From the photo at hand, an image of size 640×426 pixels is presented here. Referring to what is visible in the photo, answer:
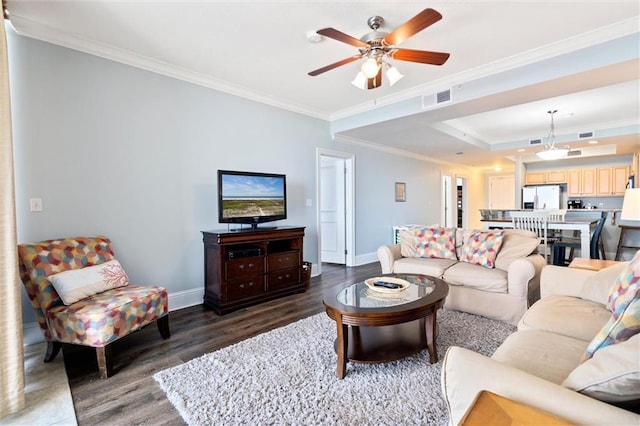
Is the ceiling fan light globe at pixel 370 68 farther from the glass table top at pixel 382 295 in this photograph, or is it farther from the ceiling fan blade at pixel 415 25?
the glass table top at pixel 382 295

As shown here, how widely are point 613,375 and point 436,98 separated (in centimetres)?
342

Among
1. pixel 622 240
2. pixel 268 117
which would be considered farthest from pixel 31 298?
pixel 622 240

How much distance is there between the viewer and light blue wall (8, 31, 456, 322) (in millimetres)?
2582

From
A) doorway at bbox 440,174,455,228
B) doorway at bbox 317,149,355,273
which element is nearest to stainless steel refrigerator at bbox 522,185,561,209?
doorway at bbox 440,174,455,228

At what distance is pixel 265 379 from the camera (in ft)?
6.57

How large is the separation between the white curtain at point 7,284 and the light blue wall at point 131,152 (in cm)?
106

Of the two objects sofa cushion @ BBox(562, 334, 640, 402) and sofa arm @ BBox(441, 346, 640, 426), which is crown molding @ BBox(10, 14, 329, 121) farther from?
sofa cushion @ BBox(562, 334, 640, 402)

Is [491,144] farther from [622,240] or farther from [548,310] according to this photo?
[548,310]

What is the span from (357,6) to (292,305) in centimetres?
295

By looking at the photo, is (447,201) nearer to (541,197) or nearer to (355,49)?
(541,197)

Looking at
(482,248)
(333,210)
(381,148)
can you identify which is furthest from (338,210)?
(482,248)

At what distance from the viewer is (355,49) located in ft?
9.67

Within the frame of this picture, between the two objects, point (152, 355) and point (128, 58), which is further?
point (128, 58)

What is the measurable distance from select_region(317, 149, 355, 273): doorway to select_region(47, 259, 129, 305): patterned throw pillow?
348cm
